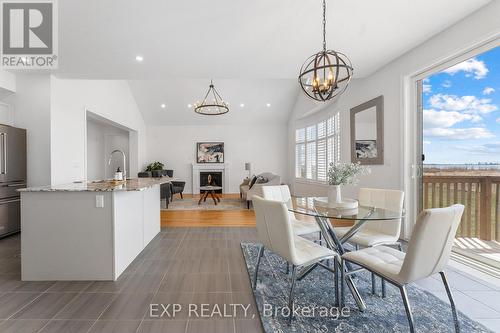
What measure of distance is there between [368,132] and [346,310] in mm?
3251

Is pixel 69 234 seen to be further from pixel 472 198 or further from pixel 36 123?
pixel 472 198

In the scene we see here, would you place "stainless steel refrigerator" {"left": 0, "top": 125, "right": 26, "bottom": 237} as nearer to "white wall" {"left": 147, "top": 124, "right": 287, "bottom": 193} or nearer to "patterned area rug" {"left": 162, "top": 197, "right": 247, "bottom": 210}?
"patterned area rug" {"left": 162, "top": 197, "right": 247, "bottom": 210}

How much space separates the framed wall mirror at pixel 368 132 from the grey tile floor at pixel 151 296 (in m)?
2.05

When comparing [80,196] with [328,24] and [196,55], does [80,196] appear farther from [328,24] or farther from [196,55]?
[328,24]

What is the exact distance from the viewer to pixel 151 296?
7.09 ft

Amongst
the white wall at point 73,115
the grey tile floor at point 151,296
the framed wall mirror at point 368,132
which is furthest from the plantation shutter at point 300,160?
the white wall at point 73,115

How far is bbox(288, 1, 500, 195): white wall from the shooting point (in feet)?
8.14

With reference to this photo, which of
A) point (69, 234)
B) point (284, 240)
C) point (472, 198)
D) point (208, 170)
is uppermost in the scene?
point (208, 170)

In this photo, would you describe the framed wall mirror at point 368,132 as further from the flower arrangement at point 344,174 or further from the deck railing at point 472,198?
the flower arrangement at point 344,174

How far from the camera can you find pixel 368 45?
10.3 feet

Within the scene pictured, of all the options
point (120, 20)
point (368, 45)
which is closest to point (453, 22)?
point (368, 45)

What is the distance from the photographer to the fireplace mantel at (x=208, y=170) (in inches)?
363

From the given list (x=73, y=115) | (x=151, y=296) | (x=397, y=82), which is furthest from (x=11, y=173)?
(x=397, y=82)

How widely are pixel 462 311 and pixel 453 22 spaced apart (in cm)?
308
